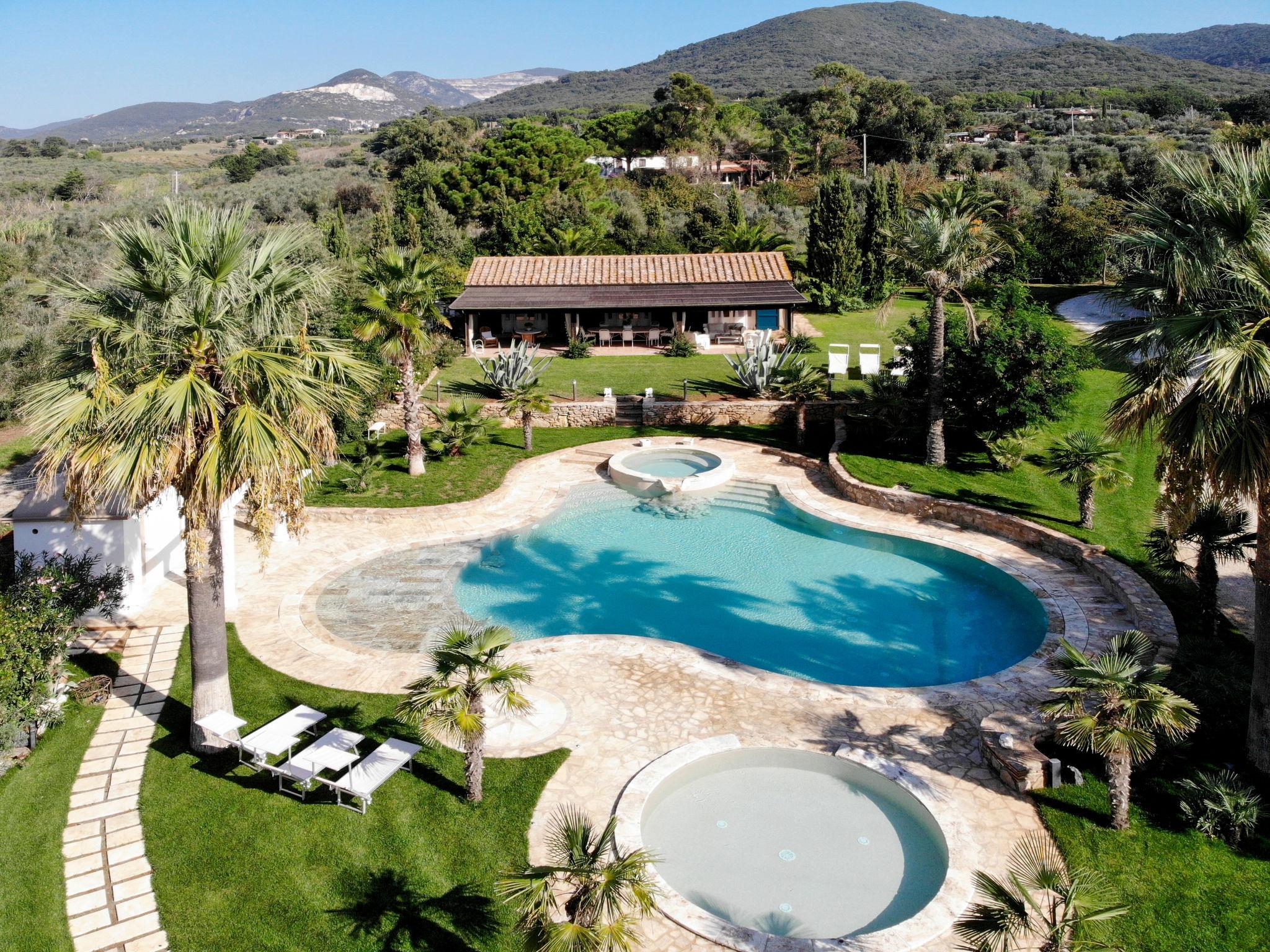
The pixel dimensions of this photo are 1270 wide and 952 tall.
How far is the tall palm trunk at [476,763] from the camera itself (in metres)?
8.51

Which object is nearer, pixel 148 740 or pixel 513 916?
pixel 513 916

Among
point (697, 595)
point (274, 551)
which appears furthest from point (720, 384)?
point (274, 551)

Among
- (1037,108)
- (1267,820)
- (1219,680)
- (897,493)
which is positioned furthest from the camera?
(1037,108)

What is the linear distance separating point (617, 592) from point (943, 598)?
5500mm

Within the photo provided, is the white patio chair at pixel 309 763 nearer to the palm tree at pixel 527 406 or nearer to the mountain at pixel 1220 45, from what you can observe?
the palm tree at pixel 527 406

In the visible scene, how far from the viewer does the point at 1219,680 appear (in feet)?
33.1

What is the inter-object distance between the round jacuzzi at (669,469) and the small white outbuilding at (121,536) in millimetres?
8859

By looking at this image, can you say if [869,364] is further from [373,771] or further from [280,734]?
[280,734]

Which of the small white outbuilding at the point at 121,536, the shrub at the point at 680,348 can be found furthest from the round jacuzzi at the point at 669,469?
the small white outbuilding at the point at 121,536

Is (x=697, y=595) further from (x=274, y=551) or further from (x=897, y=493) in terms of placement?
(x=274, y=551)

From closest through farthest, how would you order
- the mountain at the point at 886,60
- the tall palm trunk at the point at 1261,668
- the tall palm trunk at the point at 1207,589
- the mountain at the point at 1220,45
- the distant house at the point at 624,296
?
the tall palm trunk at the point at 1261,668 < the tall palm trunk at the point at 1207,589 < the distant house at the point at 624,296 < the mountain at the point at 886,60 < the mountain at the point at 1220,45

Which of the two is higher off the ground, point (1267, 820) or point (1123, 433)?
point (1123, 433)

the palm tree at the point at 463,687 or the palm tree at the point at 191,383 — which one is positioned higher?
the palm tree at the point at 191,383

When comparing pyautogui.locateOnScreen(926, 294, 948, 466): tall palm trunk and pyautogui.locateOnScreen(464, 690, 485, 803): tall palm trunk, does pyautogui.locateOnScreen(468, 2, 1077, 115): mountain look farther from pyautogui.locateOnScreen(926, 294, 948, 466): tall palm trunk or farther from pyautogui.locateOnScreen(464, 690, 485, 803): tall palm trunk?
pyautogui.locateOnScreen(464, 690, 485, 803): tall palm trunk
